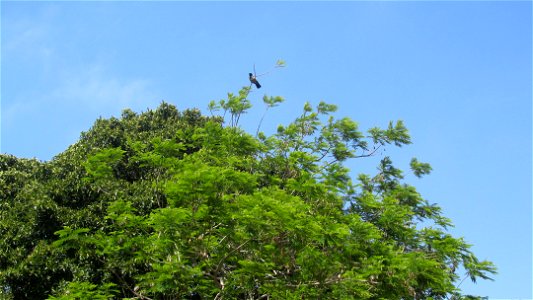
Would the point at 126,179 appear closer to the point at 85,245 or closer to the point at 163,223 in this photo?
the point at 85,245

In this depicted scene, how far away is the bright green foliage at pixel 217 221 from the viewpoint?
14.5 meters

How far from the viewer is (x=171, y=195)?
14031mm

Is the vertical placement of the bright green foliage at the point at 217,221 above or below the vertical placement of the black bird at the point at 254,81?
below

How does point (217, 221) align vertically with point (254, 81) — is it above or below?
below

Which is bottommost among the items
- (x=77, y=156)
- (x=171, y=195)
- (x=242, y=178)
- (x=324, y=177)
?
(x=171, y=195)

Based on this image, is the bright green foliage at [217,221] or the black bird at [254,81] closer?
the bright green foliage at [217,221]

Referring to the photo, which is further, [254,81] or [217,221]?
[254,81]

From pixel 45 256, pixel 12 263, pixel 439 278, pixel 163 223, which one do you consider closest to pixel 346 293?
pixel 439 278

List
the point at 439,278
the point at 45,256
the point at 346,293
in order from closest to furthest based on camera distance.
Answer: the point at 346,293, the point at 439,278, the point at 45,256

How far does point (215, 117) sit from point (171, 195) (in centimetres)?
1094

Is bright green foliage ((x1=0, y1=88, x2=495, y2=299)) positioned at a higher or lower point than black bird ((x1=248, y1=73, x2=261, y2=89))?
lower

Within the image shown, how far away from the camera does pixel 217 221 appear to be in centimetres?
1484

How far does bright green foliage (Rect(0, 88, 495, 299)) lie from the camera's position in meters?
14.5

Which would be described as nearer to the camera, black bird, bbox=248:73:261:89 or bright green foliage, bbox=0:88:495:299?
bright green foliage, bbox=0:88:495:299
